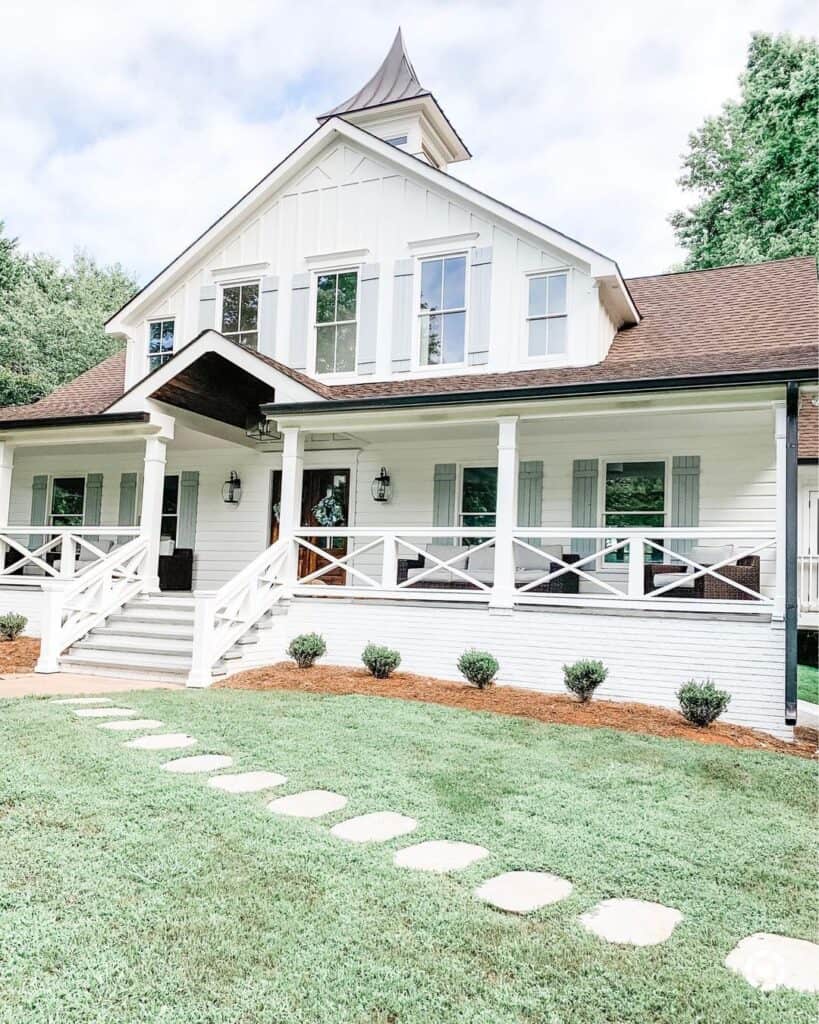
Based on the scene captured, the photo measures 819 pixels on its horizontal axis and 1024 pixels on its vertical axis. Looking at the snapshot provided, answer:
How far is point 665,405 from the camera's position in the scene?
9.06 m

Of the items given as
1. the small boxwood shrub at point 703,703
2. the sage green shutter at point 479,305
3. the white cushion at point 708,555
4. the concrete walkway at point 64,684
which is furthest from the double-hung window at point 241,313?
the small boxwood shrub at point 703,703

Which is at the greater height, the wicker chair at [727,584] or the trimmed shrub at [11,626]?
the wicker chair at [727,584]

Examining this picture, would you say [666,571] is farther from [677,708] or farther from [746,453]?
[677,708]

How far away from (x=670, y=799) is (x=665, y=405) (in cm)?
541

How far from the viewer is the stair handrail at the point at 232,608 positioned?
8.81 meters

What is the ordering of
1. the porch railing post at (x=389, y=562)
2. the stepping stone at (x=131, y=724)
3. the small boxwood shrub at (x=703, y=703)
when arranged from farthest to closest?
the porch railing post at (x=389, y=562)
the small boxwood shrub at (x=703, y=703)
the stepping stone at (x=131, y=724)

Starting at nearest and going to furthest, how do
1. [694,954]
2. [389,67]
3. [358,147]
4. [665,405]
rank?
[694,954], [665,405], [358,147], [389,67]

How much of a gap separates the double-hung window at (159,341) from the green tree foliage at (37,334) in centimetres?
1323

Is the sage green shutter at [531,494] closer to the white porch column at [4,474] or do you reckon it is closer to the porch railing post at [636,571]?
the porch railing post at [636,571]

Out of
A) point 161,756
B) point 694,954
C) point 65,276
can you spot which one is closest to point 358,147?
point 161,756

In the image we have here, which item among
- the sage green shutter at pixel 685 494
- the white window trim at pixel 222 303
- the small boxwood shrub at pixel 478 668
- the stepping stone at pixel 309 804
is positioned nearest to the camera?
the stepping stone at pixel 309 804

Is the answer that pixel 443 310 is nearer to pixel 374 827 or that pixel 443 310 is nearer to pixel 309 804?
pixel 309 804

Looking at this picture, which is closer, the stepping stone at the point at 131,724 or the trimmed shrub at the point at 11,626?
the stepping stone at the point at 131,724

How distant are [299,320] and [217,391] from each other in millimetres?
2062
